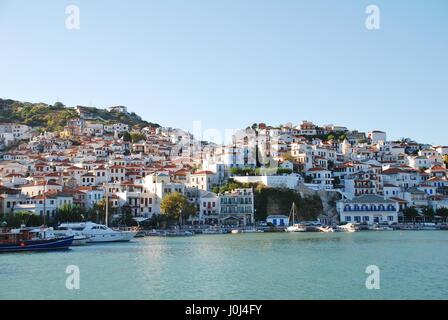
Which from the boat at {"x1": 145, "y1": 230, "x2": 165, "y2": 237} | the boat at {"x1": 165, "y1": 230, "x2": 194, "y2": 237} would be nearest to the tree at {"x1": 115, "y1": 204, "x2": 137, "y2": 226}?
the boat at {"x1": 145, "y1": 230, "x2": 165, "y2": 237}

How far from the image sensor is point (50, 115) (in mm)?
93438

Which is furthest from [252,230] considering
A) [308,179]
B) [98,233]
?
[98,233]

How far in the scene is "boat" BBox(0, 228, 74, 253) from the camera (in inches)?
1129

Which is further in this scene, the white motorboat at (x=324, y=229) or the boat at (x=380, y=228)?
the boat at (x=380, y=228)

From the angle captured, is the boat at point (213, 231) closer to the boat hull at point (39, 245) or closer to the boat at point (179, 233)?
the boat at point (179, 233)

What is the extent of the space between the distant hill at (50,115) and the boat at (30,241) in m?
56.2

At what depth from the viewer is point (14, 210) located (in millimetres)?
42219

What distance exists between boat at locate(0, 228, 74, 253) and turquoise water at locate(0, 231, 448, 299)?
0.94 metres

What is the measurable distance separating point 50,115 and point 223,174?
159 ft

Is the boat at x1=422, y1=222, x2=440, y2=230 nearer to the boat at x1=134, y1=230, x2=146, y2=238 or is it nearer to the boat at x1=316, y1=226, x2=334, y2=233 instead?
the boat at x1=316, y1=226, x2=334, y2=233

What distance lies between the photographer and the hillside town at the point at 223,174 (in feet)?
154

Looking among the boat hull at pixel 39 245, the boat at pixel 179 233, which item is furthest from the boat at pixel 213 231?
the boat hull at pixel 39 245

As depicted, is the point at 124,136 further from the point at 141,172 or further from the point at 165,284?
the point at 165,284
